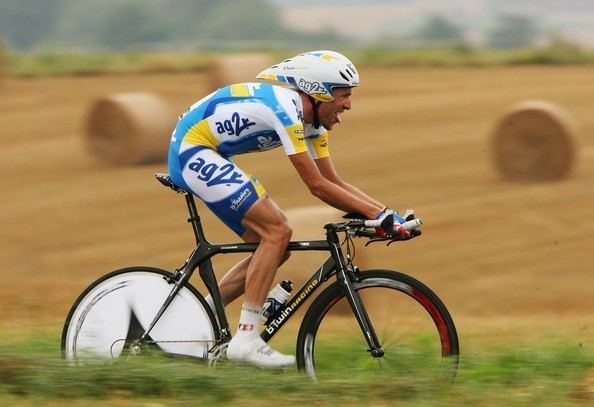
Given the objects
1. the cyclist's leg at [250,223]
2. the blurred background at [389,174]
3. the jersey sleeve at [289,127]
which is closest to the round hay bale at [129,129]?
the blurred background at [389,174]

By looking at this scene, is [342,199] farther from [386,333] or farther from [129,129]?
[129,129]

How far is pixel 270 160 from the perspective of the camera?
19812 millimetres

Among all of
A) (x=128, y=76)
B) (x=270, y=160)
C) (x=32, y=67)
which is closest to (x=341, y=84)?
(x=270, y=160)

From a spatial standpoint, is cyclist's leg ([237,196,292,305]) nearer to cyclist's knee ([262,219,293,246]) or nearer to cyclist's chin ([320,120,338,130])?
cyclist's knee ([262,219,293,246])

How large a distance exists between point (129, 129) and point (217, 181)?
1373 centimetres

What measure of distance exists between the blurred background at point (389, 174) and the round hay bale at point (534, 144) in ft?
0.07

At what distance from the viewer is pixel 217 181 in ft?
21.0

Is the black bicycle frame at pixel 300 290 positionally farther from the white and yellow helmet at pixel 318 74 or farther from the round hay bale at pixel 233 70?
the round hay bale at pixel 233 70

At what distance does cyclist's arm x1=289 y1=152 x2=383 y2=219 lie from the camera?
20.2 ft

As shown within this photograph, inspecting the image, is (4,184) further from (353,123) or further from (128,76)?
(128,76)

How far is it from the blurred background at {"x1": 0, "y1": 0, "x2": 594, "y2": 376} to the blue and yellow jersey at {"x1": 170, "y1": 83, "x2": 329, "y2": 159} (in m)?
2.29

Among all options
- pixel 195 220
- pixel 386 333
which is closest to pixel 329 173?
pixel 195 220

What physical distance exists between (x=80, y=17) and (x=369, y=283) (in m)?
87.9

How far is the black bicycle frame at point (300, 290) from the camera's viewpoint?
631cm
